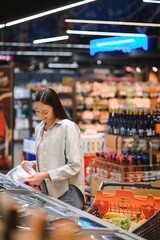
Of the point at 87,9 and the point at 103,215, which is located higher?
the point at 87,9

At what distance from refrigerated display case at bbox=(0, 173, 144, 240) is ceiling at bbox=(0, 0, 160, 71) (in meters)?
4.22

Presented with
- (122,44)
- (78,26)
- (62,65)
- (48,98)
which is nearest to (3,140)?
(122,44)

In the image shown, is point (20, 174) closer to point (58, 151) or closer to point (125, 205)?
point (58, 151)

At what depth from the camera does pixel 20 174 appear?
14.3 feet

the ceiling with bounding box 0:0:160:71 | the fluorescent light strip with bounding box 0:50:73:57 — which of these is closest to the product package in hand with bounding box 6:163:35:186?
the ceiling with bounding box 0:0:160:71

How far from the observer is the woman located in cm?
454

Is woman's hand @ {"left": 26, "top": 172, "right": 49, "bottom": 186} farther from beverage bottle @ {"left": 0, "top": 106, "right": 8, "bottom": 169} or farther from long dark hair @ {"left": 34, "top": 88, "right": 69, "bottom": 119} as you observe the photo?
beverage bottle @ {"left": 0, "top": 106, "right": 8, "bottom": 169}

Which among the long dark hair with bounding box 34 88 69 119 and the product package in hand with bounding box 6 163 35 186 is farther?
the long dark hair with bounding box 34 88 69 119

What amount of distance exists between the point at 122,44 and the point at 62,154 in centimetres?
664

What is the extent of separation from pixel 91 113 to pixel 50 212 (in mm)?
13442

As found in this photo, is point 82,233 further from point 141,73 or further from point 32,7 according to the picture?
point 141,73

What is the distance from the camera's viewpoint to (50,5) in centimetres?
793

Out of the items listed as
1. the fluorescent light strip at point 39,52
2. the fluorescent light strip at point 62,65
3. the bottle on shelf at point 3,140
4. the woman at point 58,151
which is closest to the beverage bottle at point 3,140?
the bottle on shelf at point 3,140

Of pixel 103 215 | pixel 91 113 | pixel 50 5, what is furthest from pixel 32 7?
pixel 91 113
